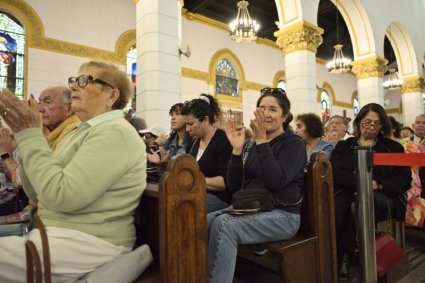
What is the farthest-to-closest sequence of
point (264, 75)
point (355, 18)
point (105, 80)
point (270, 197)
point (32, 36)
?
point (264, 75), point (355, 18), point (32, 36), point (270, 197), point (105, 80)

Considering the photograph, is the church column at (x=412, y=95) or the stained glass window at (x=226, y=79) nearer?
the stained glass window at (x=226, y=79)

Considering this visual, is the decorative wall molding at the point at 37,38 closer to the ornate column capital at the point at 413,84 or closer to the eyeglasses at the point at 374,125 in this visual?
the eyeglasses at the point at 374,125

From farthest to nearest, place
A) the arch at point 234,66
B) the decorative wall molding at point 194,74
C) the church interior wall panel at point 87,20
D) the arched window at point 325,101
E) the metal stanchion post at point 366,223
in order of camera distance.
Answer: the arched window at point 325,101
the arch at point 234,66
the decorative wall molding at point 194,74
the church interior wall panel at point 87,20
the metal stanchion post at point 366,223

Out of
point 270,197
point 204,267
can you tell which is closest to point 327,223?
point 270,197

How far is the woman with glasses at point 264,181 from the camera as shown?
1.68 metres

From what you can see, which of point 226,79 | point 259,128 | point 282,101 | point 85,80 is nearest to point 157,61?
point 282,101

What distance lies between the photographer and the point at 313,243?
75.5 inches

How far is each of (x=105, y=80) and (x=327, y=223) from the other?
1.65m

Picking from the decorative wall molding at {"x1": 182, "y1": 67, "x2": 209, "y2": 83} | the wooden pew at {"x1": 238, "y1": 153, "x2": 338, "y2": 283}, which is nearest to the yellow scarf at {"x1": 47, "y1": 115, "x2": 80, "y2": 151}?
the wooden pew at {"x1": 238, "y1": 153, "x2": 338, "y2": 283}

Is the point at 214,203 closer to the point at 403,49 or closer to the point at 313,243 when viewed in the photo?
the point at 313,243

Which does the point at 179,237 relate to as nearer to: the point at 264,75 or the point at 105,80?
the point at 105,80

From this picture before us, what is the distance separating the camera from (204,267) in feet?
4.57

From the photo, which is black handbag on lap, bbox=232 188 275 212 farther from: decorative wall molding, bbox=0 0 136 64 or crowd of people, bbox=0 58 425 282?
decorative wall molding, bbox=0 0 136 64

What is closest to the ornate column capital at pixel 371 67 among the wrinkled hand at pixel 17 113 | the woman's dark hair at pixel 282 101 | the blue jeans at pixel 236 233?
the woman's dark hair at pixel 282 101
